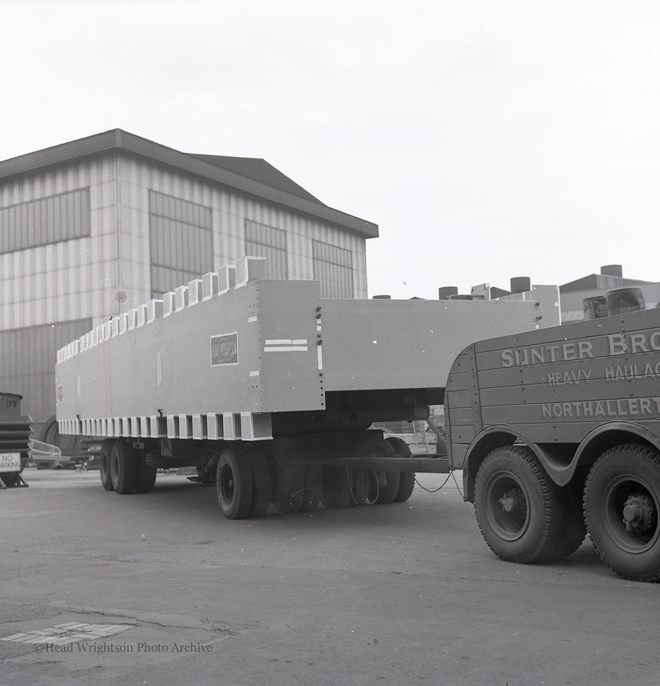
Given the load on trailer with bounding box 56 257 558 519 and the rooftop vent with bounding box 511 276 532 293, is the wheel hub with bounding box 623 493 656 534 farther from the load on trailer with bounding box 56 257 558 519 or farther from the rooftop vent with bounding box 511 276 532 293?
the rooftop vent with bounding box 511 276 532 293

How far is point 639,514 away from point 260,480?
229 inches

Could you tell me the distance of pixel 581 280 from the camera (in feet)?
207

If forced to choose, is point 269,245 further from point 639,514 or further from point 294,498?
point 639,514

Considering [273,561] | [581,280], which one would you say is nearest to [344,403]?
[273,561]

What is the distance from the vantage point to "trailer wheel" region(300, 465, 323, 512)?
11.8 meters

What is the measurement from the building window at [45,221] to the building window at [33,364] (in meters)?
3.71

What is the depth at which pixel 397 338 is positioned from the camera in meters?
10.6

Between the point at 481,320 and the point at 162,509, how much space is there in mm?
6204

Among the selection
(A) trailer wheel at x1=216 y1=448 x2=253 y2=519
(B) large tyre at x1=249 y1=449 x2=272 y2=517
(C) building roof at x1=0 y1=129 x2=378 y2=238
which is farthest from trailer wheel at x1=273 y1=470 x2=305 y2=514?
(C) building roof at x1=0 y1=129 x2=378 y2=238

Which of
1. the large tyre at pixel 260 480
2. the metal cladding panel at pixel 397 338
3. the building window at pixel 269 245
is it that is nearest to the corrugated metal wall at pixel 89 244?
the building window at pixel 269 245

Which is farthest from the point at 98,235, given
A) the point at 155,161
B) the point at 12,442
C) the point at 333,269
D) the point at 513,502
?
the point at 513,502

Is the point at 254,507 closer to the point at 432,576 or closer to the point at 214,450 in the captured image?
the point at 214,450

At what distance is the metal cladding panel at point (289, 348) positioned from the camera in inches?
384

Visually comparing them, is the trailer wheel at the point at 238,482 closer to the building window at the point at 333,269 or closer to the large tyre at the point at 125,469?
the large tyre at the point at 125,469
